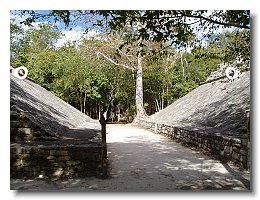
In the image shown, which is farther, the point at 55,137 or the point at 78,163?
the point at 55,137

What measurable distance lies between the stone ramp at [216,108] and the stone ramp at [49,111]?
2.29 meters

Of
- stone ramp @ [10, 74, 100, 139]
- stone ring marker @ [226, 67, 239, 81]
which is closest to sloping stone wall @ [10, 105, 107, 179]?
stone ramp @ [10, 74, 100, 139]

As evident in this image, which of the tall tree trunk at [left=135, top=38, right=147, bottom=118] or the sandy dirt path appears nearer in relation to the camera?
the sandy dirt path

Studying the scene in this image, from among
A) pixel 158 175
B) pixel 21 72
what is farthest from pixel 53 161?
pixel 21 72

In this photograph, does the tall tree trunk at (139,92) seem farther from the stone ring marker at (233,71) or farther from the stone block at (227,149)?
the stone block at (227,149)

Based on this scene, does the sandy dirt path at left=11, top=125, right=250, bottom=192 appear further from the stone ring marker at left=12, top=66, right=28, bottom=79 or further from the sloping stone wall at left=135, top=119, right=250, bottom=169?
the stone ring marker at left=12, top=66, right=28, bottom=79

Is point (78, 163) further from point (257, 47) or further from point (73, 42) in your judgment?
point (257, 47)

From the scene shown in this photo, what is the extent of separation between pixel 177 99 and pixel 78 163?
4.15m

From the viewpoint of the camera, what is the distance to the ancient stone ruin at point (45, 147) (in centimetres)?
435

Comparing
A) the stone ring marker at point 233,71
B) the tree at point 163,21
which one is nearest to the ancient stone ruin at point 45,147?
the tree at point 163,21

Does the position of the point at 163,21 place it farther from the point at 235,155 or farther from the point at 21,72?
the point at 21,72

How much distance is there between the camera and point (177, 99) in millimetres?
8102

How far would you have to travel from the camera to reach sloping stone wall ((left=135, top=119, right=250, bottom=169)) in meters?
4.87
